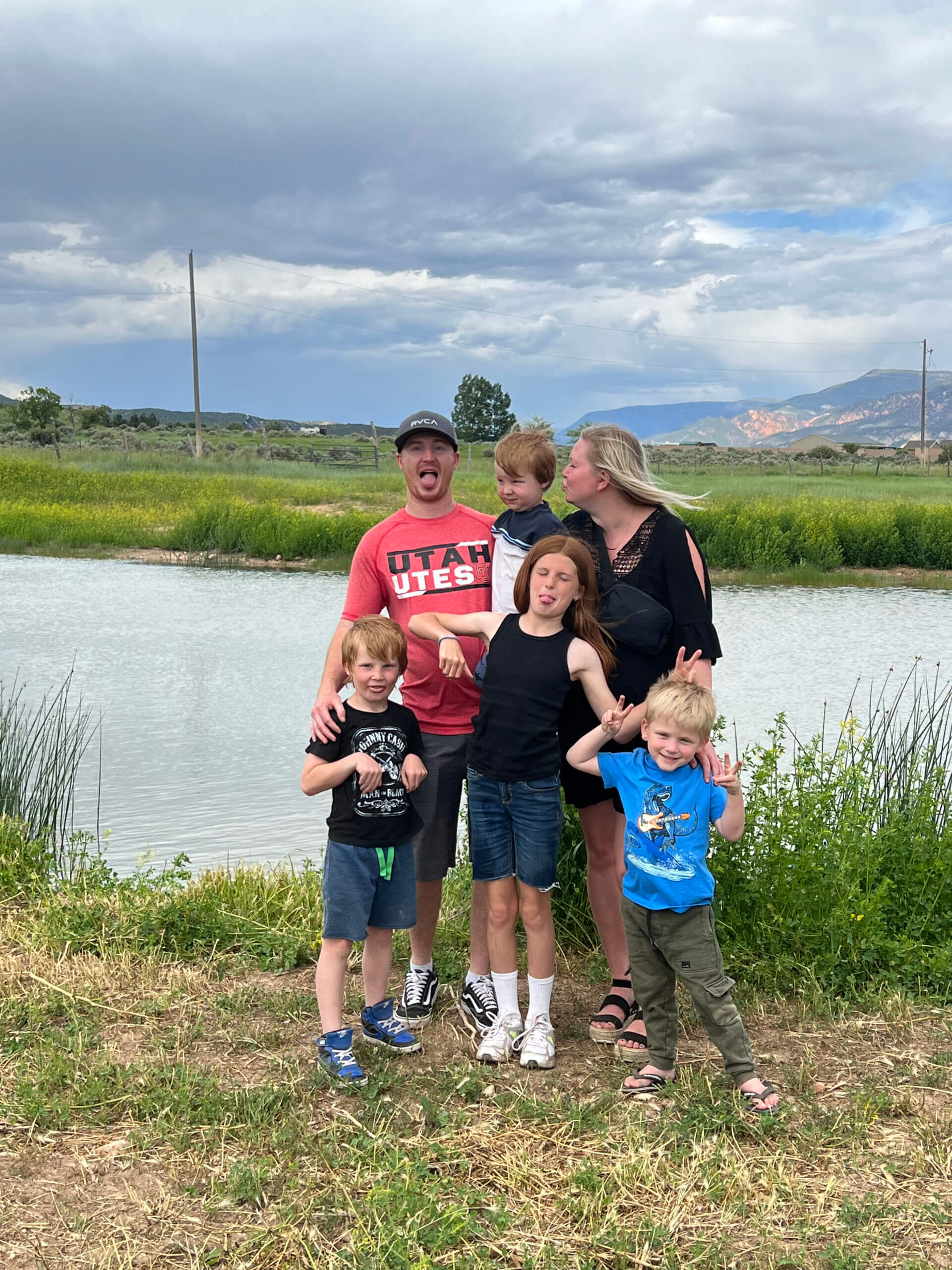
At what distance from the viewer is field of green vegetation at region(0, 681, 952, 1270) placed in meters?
2.67

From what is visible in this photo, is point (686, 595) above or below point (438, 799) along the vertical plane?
above

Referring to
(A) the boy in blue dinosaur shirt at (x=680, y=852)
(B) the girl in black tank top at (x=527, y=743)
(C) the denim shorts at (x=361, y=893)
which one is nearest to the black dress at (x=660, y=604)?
(B) the girl in black tank top at (x=527, y=743)

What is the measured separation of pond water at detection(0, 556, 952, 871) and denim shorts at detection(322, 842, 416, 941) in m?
2.80

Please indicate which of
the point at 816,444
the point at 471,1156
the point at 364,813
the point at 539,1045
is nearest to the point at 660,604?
the point at 364,813

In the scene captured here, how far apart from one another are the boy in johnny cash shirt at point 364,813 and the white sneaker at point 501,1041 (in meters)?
0.21

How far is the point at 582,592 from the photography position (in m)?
3.43

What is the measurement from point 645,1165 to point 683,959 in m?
0.57

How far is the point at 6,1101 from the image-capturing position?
3.23 m

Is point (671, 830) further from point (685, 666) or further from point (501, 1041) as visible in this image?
point (501, 1041)

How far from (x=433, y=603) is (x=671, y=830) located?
3.39 ft

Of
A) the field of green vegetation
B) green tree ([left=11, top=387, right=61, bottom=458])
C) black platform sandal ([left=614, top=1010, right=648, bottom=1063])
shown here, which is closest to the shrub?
the field of green vegetation

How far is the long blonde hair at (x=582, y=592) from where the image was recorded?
3.35 metres

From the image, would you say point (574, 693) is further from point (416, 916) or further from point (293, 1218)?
point (293, 1218)

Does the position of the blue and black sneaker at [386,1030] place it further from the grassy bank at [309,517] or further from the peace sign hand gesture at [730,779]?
the grassy bank at [309,517]
